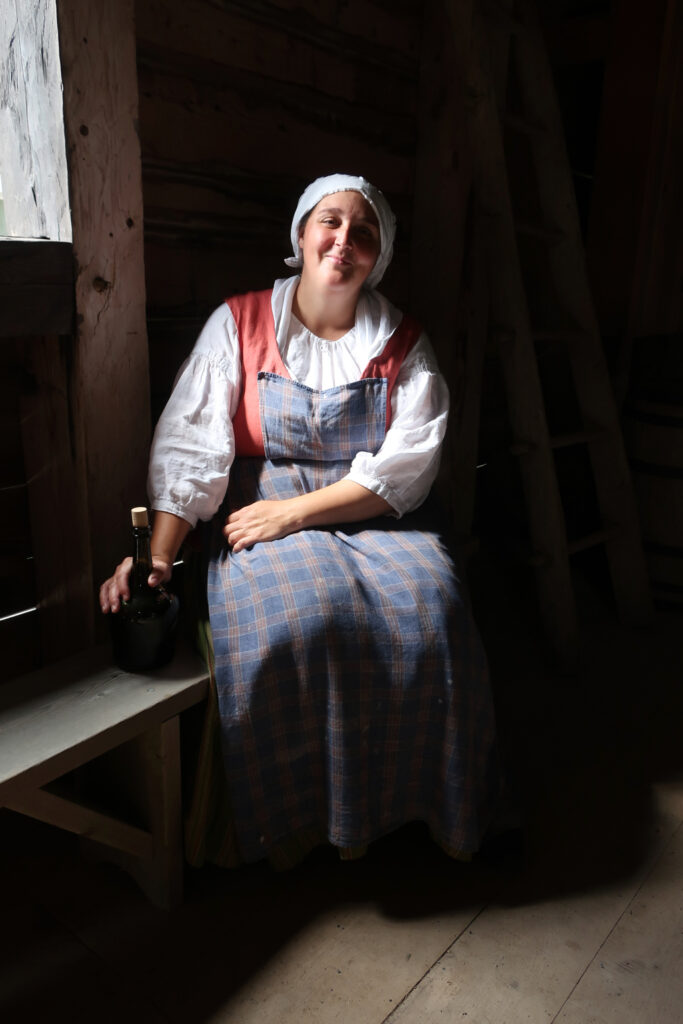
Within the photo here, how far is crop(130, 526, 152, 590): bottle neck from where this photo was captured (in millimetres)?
1465

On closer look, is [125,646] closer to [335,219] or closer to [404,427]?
[404,427]

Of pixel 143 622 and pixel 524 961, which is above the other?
pixel 143 622

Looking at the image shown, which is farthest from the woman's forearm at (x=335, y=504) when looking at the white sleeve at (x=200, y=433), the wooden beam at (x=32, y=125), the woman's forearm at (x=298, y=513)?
the wooden beam at (x=32, y=125)

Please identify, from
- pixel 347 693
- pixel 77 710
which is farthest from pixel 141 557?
pixel 347 693

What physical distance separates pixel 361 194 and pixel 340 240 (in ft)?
0.39

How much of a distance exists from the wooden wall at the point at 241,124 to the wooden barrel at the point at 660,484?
49.5 inches

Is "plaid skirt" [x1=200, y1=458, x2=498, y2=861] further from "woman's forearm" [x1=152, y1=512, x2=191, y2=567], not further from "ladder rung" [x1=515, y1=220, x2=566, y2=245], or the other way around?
"ladder rung" [x1=515, y1=220, x2=566, y2=245]

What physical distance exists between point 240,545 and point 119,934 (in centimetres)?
81

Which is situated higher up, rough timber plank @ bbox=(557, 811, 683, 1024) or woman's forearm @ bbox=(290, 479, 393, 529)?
woman's forearm @ bbox=(290, 479, 393, 529)

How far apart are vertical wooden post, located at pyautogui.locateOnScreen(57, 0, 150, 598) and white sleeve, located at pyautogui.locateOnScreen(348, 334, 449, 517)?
530 millimetres

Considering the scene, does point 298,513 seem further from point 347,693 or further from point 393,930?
point 393,930

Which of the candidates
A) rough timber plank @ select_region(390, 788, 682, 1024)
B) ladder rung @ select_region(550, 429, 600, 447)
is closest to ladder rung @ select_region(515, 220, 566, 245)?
ladder rung @ select_region(550, 429, 600, 447)

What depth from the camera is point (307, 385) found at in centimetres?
183

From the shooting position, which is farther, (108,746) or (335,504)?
(335,504)
